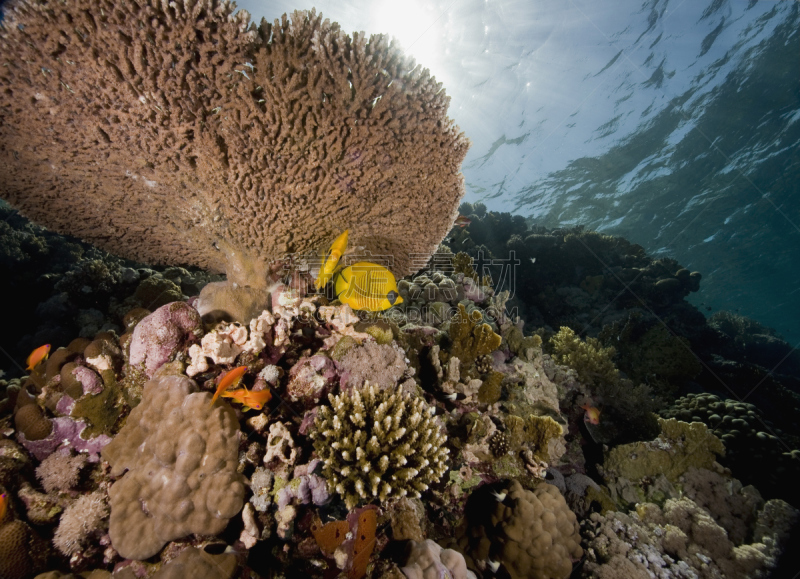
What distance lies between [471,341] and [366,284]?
1846 millimetres

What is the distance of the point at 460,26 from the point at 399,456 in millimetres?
20582

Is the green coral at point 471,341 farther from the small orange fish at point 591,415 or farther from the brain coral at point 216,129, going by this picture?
the small orange fish at point 591,415

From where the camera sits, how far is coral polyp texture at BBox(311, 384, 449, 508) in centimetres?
224

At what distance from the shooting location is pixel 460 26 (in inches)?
607

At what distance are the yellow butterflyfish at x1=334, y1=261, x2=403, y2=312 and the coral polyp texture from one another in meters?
0.82

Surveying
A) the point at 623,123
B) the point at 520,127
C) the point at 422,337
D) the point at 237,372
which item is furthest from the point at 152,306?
the point at 623,123

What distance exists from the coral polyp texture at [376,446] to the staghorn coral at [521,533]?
0.90m

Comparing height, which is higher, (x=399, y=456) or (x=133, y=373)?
(x=133, y=373)

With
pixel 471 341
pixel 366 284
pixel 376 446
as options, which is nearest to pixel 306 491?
pixel 376 446

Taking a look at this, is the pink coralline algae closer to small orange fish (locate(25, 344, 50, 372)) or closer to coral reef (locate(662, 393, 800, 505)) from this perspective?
small orange fish (locate(25, 344, 50, 372))

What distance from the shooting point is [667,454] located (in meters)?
4.19

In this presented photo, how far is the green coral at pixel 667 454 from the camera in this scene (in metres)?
4.04

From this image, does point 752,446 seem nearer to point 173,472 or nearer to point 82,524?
point 173,472

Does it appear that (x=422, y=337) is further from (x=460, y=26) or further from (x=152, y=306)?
(x=460, y=26)
